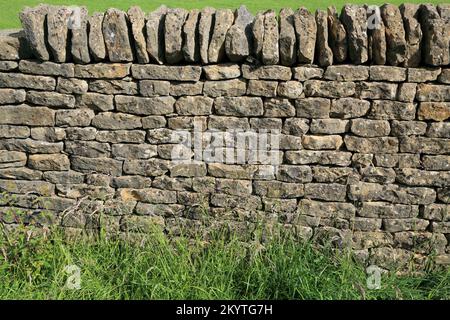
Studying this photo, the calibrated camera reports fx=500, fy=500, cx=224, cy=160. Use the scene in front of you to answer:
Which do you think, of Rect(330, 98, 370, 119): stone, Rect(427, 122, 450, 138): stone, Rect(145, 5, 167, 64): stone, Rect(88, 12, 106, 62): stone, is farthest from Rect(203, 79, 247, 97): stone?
Rect(427, 122, 450, 138): stone

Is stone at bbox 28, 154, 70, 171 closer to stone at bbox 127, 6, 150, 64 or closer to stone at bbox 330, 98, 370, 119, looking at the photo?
stone at bbox 127, 6, 150, 64

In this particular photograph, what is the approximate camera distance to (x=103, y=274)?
3.63 metres

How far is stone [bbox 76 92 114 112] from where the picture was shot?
3.80 meters

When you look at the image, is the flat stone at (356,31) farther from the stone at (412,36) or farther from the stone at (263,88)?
the stone at (263,88)

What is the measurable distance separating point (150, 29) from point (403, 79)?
1.86m

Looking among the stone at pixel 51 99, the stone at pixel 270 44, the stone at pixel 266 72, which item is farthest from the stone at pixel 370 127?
the stone at pixel 51 99

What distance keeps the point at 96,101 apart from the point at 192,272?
4.84ft

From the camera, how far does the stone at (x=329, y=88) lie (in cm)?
364

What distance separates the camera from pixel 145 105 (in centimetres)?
378

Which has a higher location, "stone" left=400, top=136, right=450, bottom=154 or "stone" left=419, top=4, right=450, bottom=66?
"stone" left=419, top=4, right=450, bottom=66

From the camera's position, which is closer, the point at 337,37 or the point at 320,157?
the point at 337,37

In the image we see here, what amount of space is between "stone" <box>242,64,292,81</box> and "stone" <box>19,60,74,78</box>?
131cm

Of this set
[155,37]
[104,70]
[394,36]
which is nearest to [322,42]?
[394,36]

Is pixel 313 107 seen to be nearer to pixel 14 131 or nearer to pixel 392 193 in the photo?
pixel 392 193
